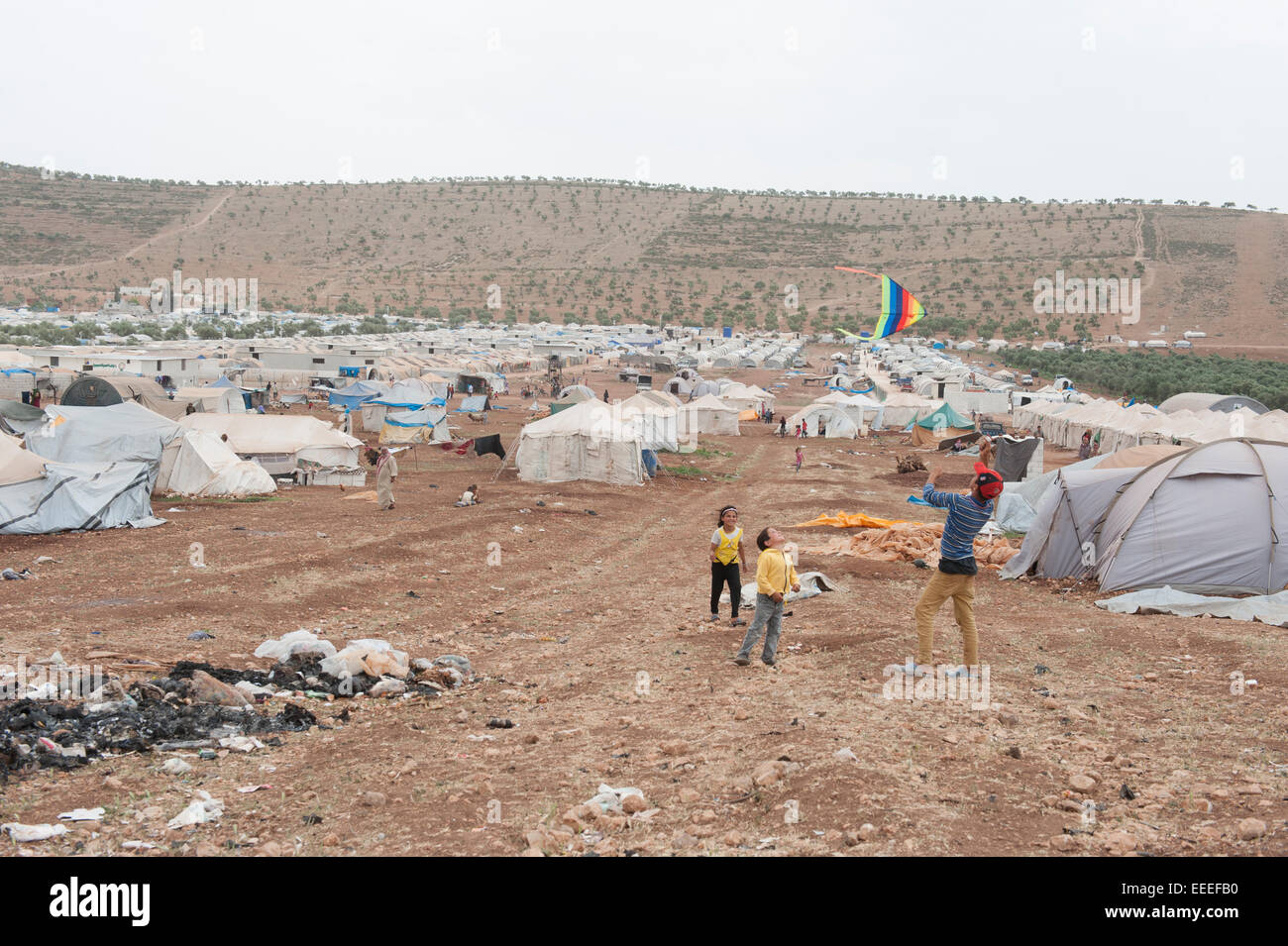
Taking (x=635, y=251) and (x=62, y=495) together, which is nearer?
(x=62, y=495)

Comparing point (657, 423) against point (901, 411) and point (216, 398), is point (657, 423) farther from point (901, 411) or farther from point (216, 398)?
point (901, 411)

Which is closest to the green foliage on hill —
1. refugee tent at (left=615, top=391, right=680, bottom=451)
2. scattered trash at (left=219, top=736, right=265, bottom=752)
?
refugee tent at (left=615, top=391, right=680, bottom=451)

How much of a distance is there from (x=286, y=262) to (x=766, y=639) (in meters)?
128

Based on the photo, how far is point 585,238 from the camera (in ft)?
456

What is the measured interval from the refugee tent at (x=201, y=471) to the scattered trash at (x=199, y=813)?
63.1ft

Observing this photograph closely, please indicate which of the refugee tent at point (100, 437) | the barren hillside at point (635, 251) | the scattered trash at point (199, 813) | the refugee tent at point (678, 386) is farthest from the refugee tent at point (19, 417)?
the barren hillside at point (635, 251)

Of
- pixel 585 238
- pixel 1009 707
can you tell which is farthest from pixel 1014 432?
pixel 585 238

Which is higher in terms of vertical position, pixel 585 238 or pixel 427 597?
pixel 585 238

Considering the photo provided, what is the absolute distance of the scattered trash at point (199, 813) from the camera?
6.53 metres

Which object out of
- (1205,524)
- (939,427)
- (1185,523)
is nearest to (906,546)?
(1185,523)

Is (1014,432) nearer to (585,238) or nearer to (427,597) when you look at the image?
(427,597)

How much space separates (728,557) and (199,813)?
6.56 m

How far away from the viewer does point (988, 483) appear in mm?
8508
